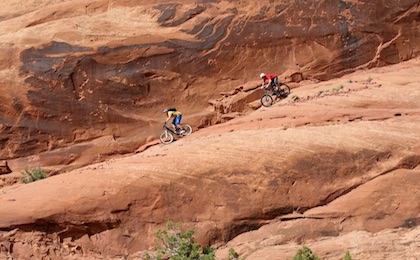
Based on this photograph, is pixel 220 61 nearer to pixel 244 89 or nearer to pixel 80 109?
pixel 244 89

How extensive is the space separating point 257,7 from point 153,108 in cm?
484

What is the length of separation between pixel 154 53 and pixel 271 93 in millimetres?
3850

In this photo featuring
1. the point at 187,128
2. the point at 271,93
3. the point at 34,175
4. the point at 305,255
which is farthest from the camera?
the point at 271,93

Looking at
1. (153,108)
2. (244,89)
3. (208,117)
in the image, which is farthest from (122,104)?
(244,89)

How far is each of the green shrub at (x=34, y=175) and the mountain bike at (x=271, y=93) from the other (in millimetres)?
6703

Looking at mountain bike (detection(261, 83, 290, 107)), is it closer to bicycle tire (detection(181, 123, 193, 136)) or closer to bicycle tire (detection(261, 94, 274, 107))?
bicycle tire (detection(261, 94, 274, 107))

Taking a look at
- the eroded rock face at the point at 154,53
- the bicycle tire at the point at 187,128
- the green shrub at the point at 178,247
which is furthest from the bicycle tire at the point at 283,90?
the green shrub at the point at 178,247

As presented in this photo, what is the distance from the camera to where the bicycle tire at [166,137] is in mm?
17516

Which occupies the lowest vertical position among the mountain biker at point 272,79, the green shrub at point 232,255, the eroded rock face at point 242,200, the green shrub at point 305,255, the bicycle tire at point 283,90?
the green shrub at point 232,255

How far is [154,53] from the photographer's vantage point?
19.2 m

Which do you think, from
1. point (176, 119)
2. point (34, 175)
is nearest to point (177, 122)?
point (176, 119)

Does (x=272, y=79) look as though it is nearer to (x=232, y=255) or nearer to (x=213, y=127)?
(x=213, y=127)

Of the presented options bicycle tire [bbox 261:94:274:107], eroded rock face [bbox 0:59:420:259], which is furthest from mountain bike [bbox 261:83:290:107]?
eroded rock face [bbox 0:59:420:259]

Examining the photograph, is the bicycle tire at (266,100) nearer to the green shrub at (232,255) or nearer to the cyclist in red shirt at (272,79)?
the cyclist in red shirt at (272,79)
